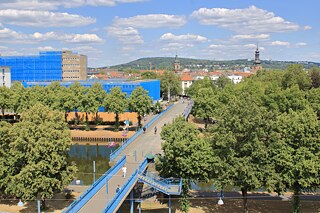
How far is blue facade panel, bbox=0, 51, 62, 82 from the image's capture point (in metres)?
111

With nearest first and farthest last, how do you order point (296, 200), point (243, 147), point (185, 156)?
point (243, 147)
point (296, 200)
point (185, 156)

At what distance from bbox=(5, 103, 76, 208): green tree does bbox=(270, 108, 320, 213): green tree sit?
15.1m

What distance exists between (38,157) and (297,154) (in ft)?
58.9

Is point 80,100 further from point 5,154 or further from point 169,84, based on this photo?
point 169,84

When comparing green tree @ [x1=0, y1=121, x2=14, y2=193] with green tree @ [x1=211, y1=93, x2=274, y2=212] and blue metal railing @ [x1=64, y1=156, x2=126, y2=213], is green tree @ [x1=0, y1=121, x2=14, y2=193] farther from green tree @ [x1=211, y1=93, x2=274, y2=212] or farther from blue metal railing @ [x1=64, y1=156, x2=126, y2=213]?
green tree @ [x1=211, y1=93, x2=274, y2=212]

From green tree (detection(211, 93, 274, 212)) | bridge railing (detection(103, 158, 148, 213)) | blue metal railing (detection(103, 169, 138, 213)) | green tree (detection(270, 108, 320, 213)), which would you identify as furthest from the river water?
green tree (detection(270, 108, 320, 213))

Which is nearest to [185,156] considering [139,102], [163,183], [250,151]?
[163,183]

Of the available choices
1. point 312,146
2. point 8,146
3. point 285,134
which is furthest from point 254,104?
point 8,146

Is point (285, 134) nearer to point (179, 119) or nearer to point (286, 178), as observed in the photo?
point (286, 178)

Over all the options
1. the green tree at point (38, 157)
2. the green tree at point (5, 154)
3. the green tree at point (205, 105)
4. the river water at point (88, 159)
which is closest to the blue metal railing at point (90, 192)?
the green tree at point (38, 157)

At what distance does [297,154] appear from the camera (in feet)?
84.6

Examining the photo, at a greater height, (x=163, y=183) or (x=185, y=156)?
(x=185, y=156)

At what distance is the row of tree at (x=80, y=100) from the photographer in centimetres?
6122

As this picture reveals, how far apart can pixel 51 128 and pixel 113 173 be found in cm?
579
